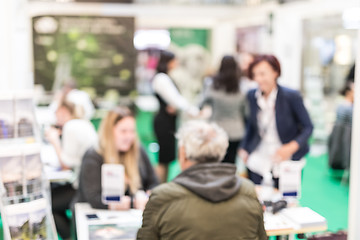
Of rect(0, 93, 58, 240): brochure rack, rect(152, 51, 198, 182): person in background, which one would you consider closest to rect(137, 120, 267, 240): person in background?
rect(0, 93, 58, 240): brochure rack

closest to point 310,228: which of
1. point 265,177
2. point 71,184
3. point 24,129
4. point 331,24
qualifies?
point 265,177

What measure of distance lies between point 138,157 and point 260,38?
6.13 metres

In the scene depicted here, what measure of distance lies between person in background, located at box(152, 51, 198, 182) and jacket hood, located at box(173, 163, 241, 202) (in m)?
3.21

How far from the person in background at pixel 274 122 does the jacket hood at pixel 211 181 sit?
4.90ft

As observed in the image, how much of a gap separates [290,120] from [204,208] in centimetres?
182

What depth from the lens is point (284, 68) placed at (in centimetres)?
836

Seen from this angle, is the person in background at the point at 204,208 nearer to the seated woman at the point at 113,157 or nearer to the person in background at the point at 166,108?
the seated woman at the point at 113,157

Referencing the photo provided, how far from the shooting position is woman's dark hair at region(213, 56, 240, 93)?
487 centimetres

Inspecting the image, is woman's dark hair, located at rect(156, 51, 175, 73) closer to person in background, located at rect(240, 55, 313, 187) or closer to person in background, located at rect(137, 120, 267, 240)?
person in background, located at rect(240, 55, 313, 187)

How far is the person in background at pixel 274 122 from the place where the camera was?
147 inches

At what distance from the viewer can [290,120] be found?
3.77 metres

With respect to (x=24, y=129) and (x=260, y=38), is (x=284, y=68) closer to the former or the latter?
(x=260, y=38)

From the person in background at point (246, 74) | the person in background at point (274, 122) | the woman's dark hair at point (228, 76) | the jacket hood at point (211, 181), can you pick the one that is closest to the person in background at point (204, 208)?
the jacket hood at point (211, 181)

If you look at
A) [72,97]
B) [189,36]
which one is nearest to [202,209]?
[72,97]
